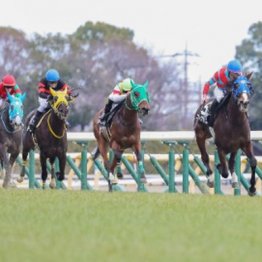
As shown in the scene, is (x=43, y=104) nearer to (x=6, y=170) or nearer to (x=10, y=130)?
(x=10, y=130)

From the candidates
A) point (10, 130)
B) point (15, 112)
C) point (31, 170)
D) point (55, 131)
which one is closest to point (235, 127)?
point (55, 131)

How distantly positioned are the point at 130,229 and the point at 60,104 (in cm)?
828

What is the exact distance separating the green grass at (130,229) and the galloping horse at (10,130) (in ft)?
14.0

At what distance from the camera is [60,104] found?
18125mm

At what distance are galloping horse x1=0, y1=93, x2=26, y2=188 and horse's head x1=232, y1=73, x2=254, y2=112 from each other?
13.3 feet

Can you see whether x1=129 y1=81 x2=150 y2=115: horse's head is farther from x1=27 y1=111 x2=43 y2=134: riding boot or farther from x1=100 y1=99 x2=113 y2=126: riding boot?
x1=27 y1=111 x2=43 y2=134: riding boot

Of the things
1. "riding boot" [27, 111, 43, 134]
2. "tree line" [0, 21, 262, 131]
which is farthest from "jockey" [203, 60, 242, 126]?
"tree line" [0, 21, 262, 131]

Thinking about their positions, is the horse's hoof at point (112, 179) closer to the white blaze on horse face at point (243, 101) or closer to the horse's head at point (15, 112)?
the horse's head at point (15, 112)

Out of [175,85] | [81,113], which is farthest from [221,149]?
[175,85]

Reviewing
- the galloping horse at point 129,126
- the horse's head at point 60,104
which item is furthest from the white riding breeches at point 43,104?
the galloping horse at point 129,126

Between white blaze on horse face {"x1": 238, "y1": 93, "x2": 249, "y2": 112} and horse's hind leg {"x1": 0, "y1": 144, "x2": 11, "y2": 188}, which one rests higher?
white blaze on horse face {"x1": 238, "y1": 93, "x2": 249, "y2": 112}

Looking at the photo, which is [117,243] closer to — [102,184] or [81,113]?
[102,184]

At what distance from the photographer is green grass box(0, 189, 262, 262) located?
829cm

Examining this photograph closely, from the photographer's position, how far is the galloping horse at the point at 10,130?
18.5 m
